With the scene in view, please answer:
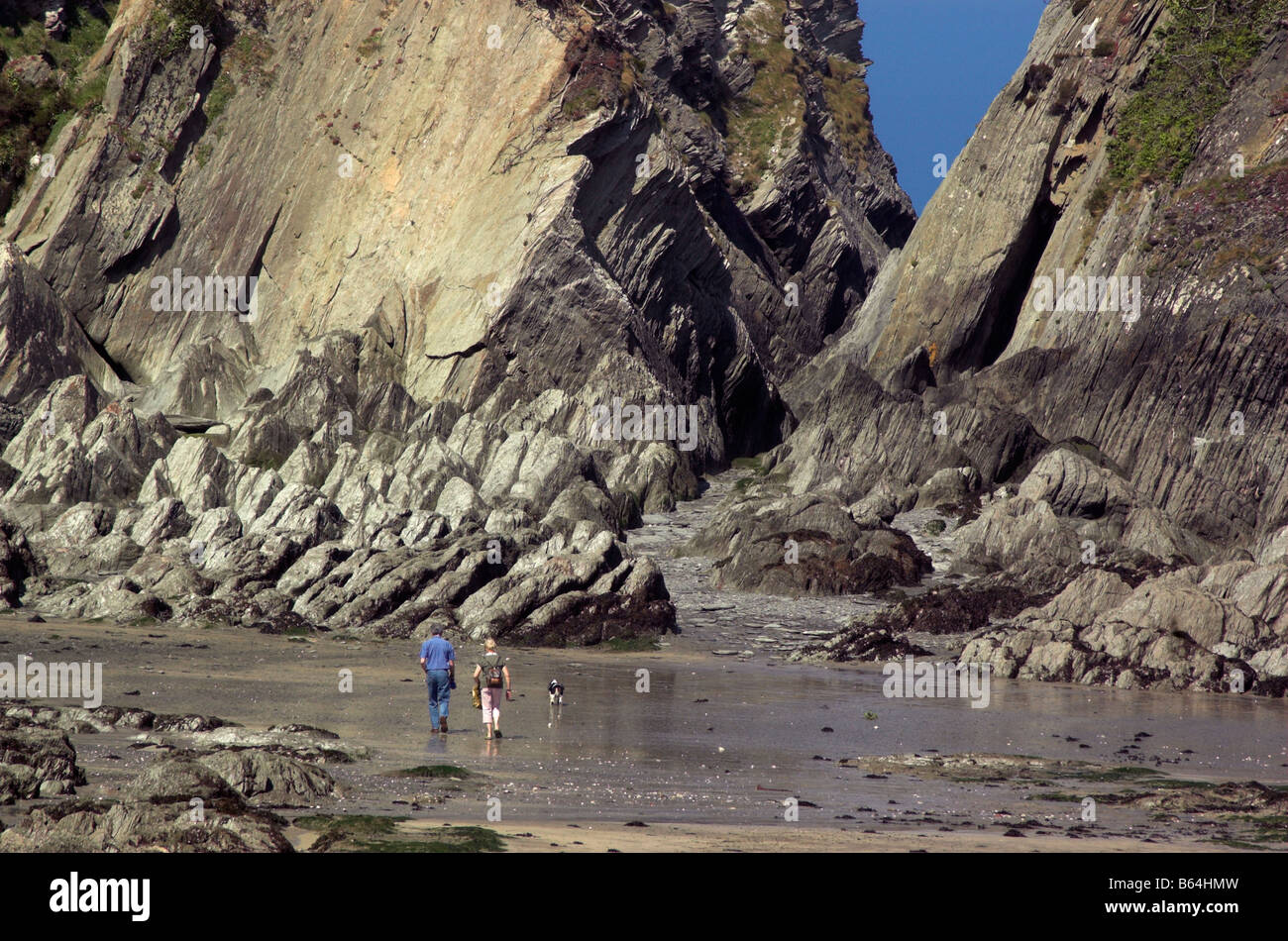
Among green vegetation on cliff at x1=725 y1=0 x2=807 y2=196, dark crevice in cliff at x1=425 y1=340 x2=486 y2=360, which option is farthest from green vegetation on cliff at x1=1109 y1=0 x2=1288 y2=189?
green vegetation on cliff at x1=725 y1=0 x2=807 y2=196

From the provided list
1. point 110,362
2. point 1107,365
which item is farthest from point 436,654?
point 110,362

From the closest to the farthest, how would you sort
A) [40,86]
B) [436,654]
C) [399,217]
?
[436,654] < [399,217] < [40,86]

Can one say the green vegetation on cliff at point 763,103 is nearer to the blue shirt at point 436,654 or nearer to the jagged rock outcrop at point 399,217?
the jagged rock outcrop at point 399,217

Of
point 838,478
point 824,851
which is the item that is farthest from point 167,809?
point 838,478

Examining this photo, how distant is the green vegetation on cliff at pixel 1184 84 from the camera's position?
182 feet

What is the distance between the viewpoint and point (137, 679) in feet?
74.6

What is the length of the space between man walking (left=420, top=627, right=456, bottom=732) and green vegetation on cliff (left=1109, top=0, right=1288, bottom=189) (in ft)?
152

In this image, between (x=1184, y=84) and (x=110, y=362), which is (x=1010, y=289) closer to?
(x=1184, y=84)

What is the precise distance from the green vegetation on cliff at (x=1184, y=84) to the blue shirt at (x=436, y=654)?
1831 inches

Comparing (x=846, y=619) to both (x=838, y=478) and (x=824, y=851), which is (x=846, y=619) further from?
(x=824, y=851)

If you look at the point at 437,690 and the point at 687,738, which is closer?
the point at 437,690

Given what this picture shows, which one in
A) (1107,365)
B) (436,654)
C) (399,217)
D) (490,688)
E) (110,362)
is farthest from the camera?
(399,217)

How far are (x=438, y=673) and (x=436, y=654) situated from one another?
360mm

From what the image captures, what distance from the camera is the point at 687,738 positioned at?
1934 centimetres
